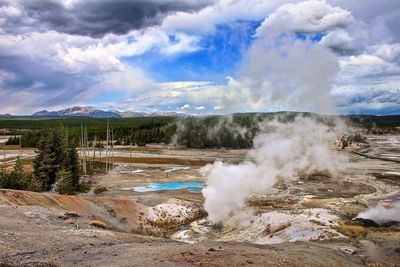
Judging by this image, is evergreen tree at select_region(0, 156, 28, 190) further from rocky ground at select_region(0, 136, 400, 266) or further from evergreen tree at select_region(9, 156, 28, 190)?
rocky ground at select_region(0, 136, 400, 266)

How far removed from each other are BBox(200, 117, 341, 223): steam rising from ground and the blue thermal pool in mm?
3766

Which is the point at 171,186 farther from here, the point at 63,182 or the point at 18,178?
the point at 18,178

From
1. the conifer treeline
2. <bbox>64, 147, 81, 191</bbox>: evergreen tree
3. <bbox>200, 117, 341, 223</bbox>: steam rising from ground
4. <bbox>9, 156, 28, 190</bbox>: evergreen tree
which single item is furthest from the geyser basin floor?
<bbox>9, 156, 28, 190</bbox>: evergreen tree

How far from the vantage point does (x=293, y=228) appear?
3155 cm

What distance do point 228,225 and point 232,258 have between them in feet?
61.5

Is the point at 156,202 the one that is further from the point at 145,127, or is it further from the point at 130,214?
the point at 145,127

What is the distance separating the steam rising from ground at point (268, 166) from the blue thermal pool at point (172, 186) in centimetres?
377

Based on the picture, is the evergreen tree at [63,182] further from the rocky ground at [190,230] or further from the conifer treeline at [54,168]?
the rocky ground at [190,230]

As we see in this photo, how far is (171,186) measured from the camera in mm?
64500

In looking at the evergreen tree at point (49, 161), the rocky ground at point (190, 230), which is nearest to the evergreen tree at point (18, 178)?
the evergreen tree at point (49, 161)

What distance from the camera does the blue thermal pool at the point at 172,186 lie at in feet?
196

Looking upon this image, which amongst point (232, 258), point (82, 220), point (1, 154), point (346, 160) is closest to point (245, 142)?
point (346, 160)

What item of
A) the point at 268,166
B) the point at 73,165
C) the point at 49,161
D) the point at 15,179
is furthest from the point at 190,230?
the point at 73,165

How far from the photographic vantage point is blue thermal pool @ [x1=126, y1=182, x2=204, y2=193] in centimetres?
5988
